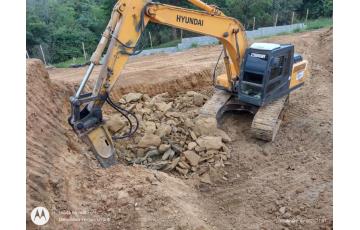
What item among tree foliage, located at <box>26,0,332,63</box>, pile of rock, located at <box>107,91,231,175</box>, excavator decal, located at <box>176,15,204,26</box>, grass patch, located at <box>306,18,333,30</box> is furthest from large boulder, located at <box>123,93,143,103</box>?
grass patch, located at <box>306,18,333,30</box>

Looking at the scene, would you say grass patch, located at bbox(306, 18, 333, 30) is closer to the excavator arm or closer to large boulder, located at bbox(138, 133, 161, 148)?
large boulder, located at bbox(138, 133, 161, 148)

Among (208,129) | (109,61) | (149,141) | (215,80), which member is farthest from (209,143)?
(109,61)

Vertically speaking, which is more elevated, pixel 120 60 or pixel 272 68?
pixel 120 60

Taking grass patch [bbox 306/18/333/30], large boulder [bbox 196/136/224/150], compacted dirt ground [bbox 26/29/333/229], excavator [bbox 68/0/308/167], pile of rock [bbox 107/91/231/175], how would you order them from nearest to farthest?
compacted dirt ground [bbox 26/29/333/229] → excavator [bbox 68/0/308/167] → pile of rock [bbox 107/91/231/175] → large boulder [bbox 196/136/224/150] → grass patch [bbox 306/18/333/30]

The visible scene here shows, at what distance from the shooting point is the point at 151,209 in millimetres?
5711

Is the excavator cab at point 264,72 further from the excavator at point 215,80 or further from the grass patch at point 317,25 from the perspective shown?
the grass patch at point 317,25

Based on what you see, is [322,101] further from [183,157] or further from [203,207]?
[203,207]

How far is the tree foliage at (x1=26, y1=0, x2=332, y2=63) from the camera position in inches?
926

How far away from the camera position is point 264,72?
8.02m

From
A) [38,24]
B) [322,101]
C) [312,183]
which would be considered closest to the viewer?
[312,183]

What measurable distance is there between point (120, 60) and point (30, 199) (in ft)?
9.22

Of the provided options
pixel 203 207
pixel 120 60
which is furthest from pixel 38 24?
pixel 203 207

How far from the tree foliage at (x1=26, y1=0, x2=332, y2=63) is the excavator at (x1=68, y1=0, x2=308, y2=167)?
16.0m

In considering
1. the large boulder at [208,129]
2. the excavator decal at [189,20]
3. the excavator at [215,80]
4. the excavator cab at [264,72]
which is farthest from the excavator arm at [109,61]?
the large boulder at [208,129]
